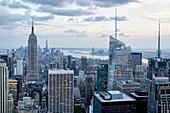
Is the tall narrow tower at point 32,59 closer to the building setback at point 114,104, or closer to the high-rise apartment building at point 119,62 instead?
the high-rise apartment building at point 119,62

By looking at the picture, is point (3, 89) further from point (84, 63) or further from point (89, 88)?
point (84, 63)

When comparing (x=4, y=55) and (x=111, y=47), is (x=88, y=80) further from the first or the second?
(x=4, y=55)

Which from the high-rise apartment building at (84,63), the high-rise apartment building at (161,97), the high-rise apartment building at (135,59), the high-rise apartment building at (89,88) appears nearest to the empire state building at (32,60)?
the high-rise apartment building at (84,63)

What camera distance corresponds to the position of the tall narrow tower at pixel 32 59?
77.7ft

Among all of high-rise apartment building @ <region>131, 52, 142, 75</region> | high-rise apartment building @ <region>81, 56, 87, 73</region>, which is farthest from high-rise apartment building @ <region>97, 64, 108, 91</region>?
high-rise apartment building @ <region>81, 56, 87, 73</region>

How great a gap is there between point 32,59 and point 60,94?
50.1ft

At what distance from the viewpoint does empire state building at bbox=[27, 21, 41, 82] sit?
23534 mm

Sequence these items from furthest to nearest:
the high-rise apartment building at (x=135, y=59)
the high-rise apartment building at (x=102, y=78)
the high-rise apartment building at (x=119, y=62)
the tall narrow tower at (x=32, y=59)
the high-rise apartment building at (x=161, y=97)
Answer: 1. the tall narrow tower at (x=32, y=59)
2. the high-rise apartment building at (x=135, y=59)
3. the high-rise apartment building at (x=102, y=78)
4. the high-rise apartment building at (x=119, y=62)
5. the high-rise apartment building at (x=161, y=97)

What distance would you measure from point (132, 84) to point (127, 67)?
157 inches

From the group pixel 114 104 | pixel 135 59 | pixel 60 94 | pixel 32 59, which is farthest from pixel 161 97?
pixel 32 59

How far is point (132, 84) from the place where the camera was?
12.8m

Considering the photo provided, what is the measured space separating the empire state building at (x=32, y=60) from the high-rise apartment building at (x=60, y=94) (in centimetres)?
1010

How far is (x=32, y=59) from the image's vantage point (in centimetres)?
2741

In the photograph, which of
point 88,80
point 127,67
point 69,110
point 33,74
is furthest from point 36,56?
point 69,110
